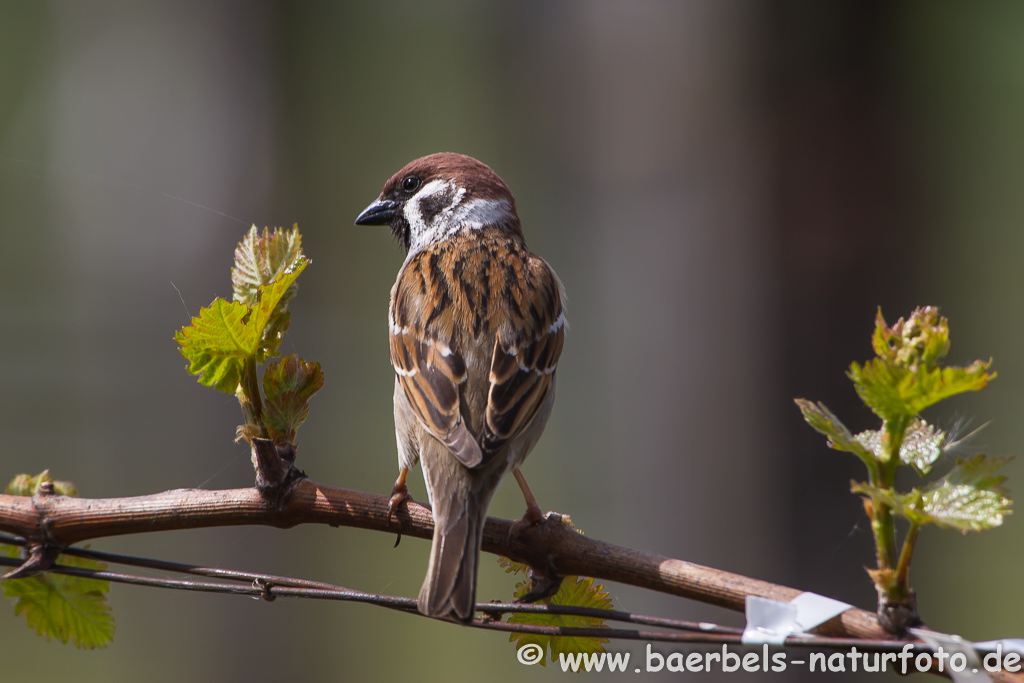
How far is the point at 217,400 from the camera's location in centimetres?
500

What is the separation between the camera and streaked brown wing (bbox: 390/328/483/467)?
1.66 metres

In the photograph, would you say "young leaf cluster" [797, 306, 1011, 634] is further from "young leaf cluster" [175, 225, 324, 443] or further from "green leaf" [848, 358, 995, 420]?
"young leaf cluster" [175, 225, 324, 443]

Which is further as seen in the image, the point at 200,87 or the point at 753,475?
the point at 200,87

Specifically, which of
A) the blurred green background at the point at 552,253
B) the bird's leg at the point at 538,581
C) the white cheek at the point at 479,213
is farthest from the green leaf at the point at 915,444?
the blurred green background at the point at 552,253

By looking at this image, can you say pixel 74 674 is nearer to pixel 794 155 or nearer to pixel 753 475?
pixel 753 475

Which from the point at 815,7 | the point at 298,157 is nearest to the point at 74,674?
the point at 298,157

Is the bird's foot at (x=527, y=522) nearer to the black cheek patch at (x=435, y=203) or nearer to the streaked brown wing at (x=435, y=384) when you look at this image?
the streaked brown wing at (x=435, y=384)

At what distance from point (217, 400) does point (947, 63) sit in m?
4.53

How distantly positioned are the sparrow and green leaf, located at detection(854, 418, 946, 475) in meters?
0.57

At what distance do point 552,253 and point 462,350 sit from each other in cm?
338

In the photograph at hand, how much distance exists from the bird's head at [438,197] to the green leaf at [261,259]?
113cm

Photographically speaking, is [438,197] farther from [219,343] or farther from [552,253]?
[552,253]

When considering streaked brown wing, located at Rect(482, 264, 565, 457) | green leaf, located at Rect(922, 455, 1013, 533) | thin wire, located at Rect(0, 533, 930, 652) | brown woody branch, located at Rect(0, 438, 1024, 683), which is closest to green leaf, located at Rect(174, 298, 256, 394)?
brown woody branch, located at Rect(0, 438, 1024, 683)

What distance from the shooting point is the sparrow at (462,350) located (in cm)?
147
